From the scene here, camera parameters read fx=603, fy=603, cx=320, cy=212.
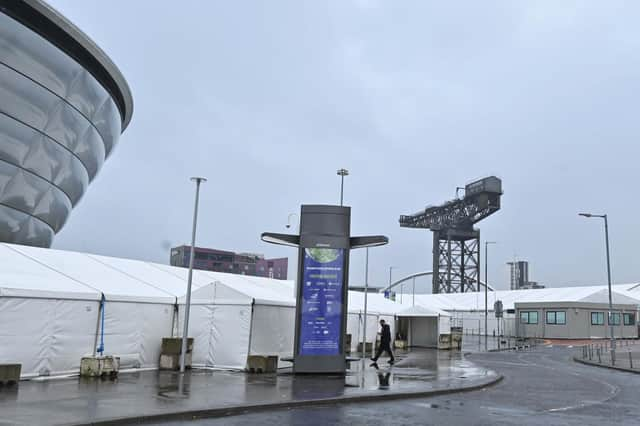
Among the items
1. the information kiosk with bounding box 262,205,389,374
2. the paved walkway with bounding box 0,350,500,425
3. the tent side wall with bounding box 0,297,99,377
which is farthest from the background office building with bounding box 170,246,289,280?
the tent side wall with bounding box 0,297,99,377

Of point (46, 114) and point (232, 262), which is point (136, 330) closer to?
point (46, 114)

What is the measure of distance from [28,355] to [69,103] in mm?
12111

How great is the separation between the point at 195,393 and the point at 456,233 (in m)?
76.6

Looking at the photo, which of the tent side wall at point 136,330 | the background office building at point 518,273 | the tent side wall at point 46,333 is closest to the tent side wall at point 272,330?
the tent side wall at point 136,330

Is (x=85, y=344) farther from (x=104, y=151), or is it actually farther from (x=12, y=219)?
(x=104, y=151)

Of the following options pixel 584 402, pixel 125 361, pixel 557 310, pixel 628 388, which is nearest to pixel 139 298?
pixel 125 361

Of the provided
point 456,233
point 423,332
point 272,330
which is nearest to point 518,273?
point 456,233

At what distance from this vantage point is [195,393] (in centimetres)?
1320

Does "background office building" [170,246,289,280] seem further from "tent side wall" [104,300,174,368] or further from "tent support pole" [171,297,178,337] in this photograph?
"tent side wall" [104,300,174,368]

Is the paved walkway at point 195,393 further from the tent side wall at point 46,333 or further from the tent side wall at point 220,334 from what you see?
the tent side wall at point 46,333

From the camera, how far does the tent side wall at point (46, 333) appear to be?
14.7m

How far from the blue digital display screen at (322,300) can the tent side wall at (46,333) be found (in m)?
6.04

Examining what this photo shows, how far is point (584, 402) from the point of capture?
47.8 feet

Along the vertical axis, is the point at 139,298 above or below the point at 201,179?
below
